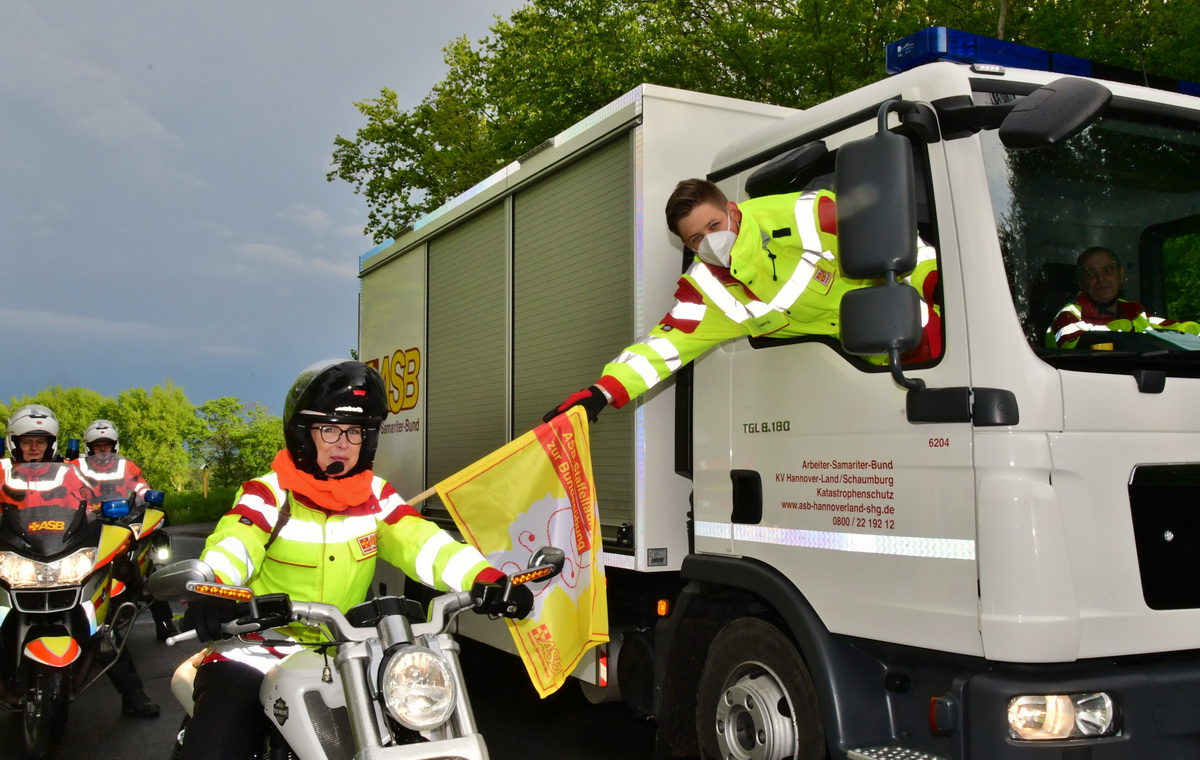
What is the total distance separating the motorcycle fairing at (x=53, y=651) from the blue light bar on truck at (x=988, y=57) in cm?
524

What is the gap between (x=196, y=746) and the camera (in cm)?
303

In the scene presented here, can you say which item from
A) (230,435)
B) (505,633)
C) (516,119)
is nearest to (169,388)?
(230,435)

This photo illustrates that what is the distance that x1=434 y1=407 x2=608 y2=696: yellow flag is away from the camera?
4.30 m

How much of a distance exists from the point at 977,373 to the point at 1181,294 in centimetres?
104

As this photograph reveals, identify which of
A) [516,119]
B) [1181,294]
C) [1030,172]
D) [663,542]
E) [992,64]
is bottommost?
[663,542]

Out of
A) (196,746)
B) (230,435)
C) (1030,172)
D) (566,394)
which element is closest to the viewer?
(196,746)

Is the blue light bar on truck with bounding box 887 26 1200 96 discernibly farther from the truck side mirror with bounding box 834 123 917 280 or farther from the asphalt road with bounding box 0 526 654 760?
the asphalt road with bounding box 0 526 654 760

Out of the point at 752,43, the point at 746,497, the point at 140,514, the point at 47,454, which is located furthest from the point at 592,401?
the point at 752,43

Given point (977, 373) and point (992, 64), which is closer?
point (977, 373)

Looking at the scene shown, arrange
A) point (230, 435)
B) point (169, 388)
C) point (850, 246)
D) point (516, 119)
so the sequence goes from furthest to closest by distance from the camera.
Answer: point (169, 388) → point (230, 435) → point (516, 119) → point (850, 246)

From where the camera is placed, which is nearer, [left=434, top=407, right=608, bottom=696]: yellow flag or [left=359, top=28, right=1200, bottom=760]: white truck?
[left=359, top=28, right=1200, bottom=760]: white truck

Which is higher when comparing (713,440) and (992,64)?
(992,64)

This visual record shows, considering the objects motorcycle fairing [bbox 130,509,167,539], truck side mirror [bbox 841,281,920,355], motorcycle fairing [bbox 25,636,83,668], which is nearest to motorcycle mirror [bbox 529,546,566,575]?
truck side mirror [bbox 841,281,920,355]

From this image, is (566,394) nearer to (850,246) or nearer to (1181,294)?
(850,246)
